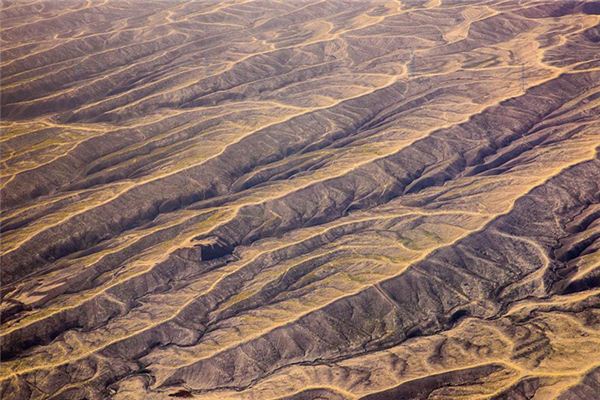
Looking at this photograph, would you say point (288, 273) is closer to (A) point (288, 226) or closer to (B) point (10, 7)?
(A) point (288, 226)

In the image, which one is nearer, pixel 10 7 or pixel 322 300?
pixel 322 300

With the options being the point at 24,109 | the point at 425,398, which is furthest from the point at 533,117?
the point at 24,109

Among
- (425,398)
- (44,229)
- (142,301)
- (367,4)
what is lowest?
(425,398)

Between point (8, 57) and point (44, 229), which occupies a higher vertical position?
point (8, 57)

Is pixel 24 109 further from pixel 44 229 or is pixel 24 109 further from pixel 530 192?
pixel 530 192

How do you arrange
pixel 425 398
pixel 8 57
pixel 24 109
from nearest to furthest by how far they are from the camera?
pixel 425 398
pixel 24 109
pixel 8 57

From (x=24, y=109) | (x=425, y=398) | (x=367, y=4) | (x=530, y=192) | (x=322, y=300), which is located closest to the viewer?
(x=425, y=398)
